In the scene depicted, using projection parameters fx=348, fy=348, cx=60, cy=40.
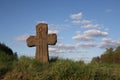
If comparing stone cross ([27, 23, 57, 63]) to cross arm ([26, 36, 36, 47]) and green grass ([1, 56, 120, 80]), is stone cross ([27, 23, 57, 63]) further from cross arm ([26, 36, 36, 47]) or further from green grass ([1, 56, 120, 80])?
green grass ([1, 56, 120, 80])

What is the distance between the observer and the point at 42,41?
51.8 ft

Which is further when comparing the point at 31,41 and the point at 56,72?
the point at 31,41

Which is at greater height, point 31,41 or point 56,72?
point 31,41

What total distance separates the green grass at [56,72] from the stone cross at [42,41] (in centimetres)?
126

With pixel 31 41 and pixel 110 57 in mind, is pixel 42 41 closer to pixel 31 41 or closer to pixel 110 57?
pixel 31 41

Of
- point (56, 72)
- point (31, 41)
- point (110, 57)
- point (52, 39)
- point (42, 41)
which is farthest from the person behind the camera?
point (110, 57)

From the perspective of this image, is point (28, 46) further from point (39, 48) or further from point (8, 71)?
point (8, 71)

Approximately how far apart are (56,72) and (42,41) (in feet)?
9.73

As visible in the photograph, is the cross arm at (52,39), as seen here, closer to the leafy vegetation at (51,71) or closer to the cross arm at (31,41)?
the cross arm at (31,41)

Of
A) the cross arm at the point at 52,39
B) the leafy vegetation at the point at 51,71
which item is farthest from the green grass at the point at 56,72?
the cross arm at the point at 52,39

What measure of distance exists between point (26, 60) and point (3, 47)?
4908 mm

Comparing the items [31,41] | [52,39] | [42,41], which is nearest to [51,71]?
[52,39]

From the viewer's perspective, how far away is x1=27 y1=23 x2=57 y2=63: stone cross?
51.1ft

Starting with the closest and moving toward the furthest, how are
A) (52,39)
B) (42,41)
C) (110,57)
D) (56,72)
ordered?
1. (56,72)
2. (52,39)
3. (42,41)
4. (110,57)
